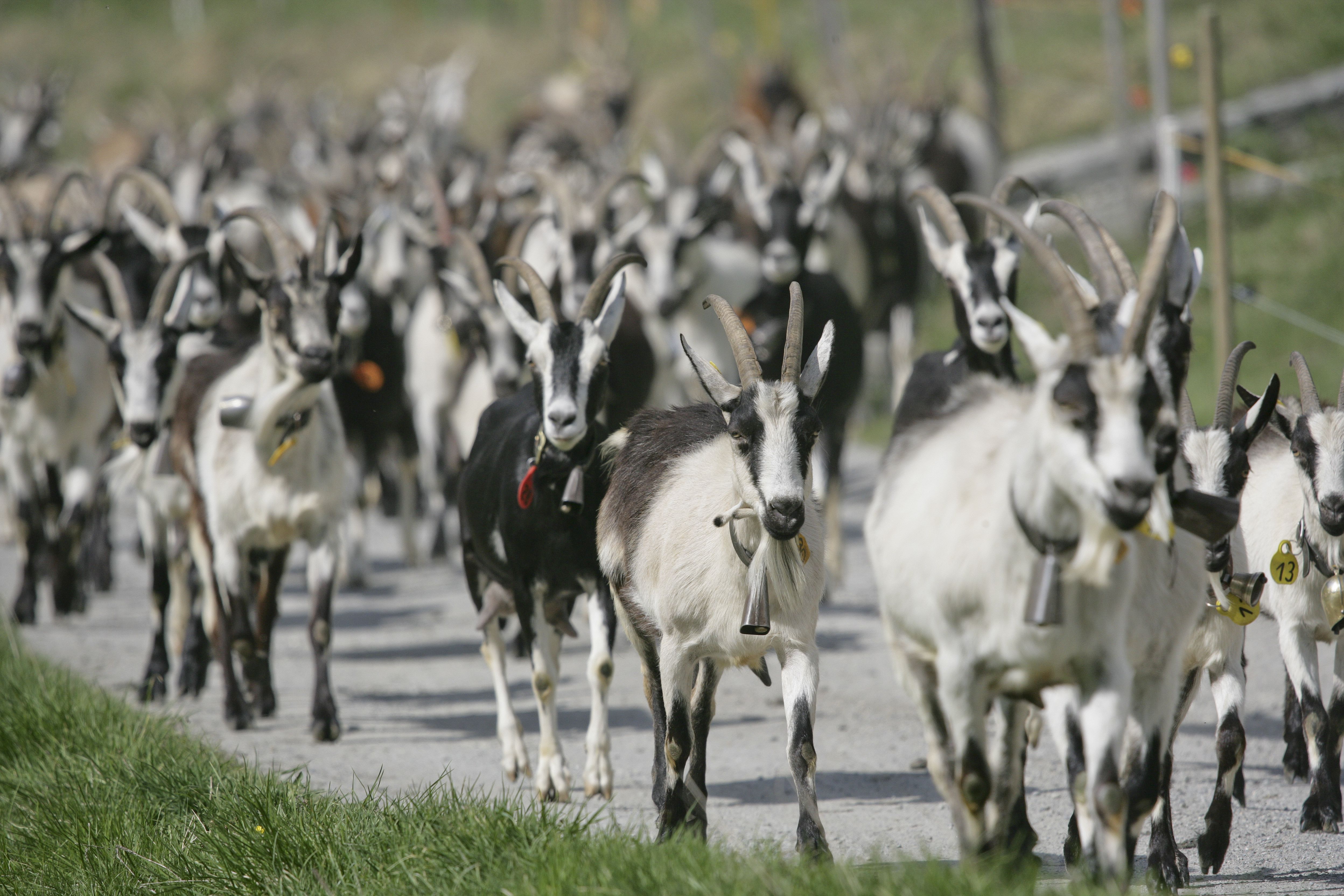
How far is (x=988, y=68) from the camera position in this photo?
666 inches

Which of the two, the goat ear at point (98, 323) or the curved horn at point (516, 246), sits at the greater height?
the curved horn at point (516, 246)

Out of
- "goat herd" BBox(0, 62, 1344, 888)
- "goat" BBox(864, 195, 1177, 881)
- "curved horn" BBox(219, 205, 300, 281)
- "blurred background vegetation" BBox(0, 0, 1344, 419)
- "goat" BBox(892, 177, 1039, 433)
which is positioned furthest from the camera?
"blurred background vegetation" BBox(0, 0, 1344, 419)

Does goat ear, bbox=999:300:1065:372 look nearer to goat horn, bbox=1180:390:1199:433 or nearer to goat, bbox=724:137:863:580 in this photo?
goat horn, bbox=1180:390:1199:433

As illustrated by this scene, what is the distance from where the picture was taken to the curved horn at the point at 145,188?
1011 cm

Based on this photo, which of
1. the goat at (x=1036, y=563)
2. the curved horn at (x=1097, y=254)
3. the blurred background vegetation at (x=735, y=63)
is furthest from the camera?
the blurred background vegetation at (x=735, y=63)

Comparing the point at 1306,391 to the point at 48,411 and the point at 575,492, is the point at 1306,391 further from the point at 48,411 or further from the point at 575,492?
the point at 48,411

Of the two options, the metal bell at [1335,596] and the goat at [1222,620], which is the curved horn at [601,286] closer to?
the goat at [1222,620]

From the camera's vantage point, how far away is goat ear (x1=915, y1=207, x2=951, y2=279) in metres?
7.22

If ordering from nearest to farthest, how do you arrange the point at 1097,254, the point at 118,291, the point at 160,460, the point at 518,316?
the point at 1097,254 → the point at 518,316 → the point at 160,460 → the point at 118,291

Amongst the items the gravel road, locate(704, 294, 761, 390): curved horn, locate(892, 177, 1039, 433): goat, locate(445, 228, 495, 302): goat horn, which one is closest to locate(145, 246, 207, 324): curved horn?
locate(445, 228, 495, 302): goat horn

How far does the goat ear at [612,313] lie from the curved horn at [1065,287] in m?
2.27

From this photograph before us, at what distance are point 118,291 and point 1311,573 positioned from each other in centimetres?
687

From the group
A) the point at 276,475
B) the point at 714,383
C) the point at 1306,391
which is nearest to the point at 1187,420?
the point at 1306,391

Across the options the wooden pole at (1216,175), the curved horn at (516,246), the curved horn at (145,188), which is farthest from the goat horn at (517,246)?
the wooden pole at (1216,175)
